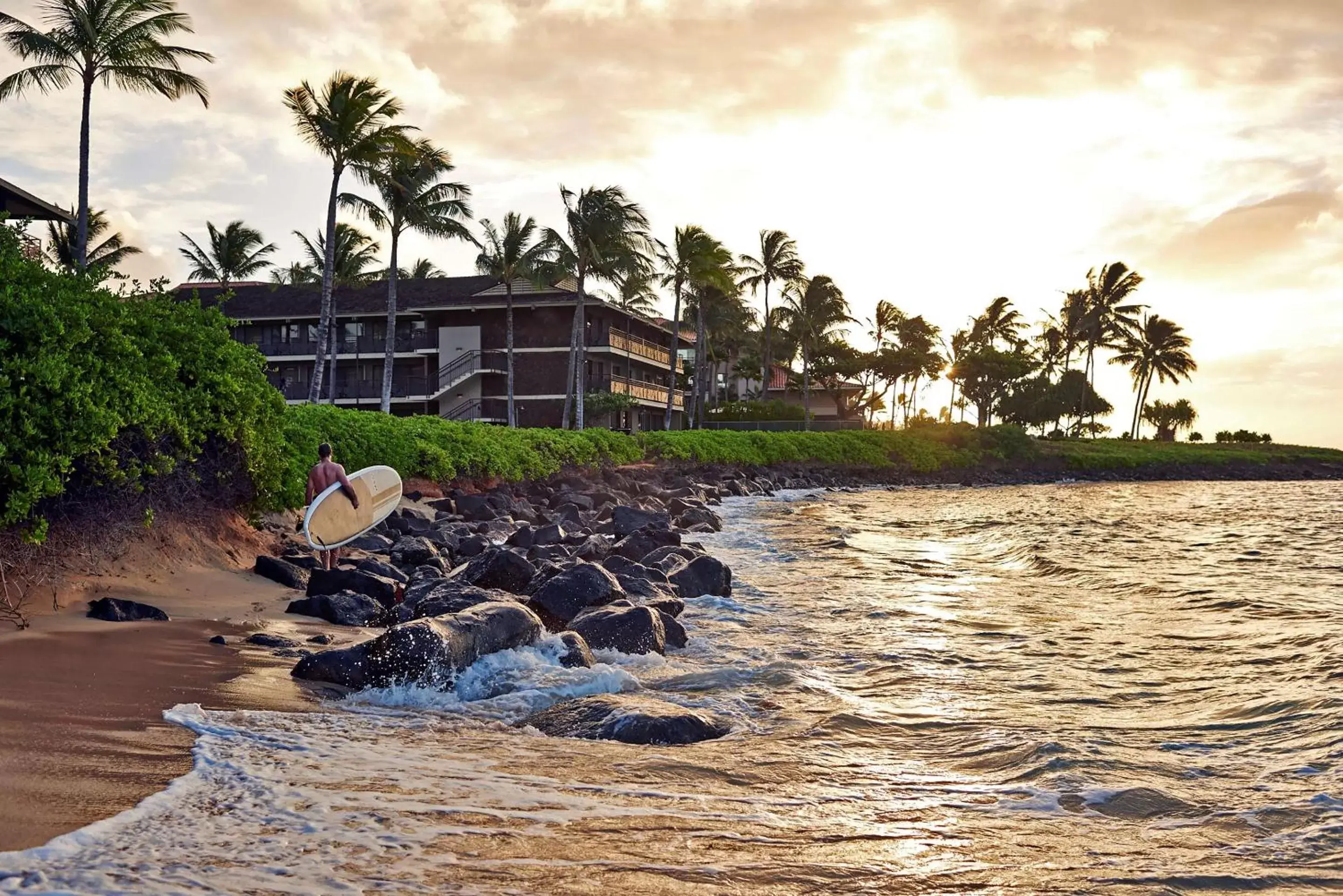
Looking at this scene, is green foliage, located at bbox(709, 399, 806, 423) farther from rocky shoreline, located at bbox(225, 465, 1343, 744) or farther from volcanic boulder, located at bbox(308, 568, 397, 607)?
volcanic boulder, located at bbox(308, 568, 397, 607)

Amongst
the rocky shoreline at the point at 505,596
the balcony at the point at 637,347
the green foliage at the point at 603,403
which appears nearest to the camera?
the rocky shoreline at the point at 505,596

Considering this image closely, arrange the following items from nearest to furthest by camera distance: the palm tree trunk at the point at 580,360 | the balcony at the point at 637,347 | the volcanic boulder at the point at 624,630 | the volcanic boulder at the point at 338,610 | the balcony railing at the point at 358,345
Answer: the volcanic boulder at the point at 624,630
the volcanic boulder at the point at 338,610
the palm tree trunk at the point at 580,360
the balcony railing at the point at 358,345
the balcony at the point at 637,347

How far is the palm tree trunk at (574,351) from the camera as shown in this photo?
45.2 m

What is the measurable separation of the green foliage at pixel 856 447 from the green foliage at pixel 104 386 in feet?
103

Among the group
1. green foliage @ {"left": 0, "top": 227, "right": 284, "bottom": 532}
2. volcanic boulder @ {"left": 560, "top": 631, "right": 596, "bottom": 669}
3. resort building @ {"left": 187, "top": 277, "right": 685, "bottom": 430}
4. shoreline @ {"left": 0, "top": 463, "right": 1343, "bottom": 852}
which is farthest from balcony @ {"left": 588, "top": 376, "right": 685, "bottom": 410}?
volcanic boulder @ {"left": 560, "top": 631, "right": 596, "bottom": 669}

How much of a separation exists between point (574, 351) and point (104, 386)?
37848 millimetres

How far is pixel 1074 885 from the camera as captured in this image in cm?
386

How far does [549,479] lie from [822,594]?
57.9 ft

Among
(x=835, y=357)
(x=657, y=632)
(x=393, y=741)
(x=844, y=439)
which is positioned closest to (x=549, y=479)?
(x=657, y=632)

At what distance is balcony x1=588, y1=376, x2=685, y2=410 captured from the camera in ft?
180

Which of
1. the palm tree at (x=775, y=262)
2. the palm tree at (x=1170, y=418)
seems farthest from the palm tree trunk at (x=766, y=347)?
the palm tree at (x=1170, y=418)

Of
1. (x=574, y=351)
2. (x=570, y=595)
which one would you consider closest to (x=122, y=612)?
(x=570, y=595)

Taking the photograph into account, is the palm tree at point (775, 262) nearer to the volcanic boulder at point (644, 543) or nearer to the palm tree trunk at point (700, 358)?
the palm tree trunk at point (700, 358)

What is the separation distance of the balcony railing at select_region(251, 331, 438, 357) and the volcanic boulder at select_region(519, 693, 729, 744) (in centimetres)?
4897
